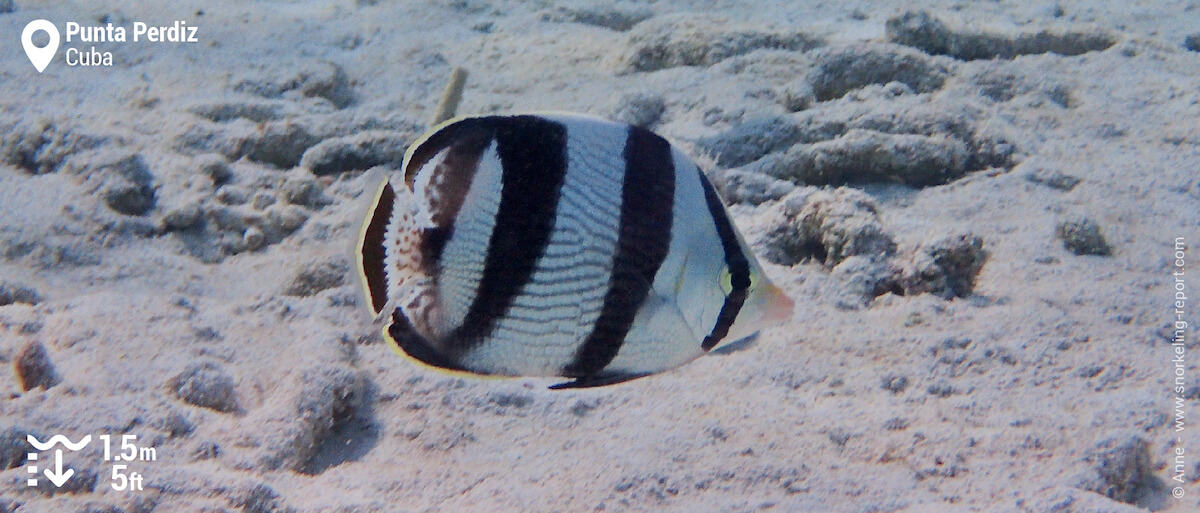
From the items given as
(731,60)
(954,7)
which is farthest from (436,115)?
(954,7)

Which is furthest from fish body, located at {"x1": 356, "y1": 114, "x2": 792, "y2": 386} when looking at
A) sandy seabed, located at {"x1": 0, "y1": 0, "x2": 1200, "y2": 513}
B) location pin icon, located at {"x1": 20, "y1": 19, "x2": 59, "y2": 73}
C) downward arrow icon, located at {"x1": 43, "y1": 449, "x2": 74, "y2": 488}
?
location pin icon, located at {"x1": 20, "y1": 19, "x2": 59, "y2": 73}

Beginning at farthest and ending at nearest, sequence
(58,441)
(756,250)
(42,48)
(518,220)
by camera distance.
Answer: (42,48), (756,250), (58,441), (518,220)

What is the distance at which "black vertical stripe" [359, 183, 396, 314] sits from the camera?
3.97ft

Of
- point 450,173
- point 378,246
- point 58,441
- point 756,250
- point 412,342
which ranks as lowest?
point 756,250

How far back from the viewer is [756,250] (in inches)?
115

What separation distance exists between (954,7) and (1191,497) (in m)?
5.65

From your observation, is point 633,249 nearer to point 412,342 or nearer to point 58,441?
point 412,342

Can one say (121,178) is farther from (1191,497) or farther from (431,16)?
(1191,497)

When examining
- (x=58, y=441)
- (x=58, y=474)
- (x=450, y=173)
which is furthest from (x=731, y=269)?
(x=58, y=441)

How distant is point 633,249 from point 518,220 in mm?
190

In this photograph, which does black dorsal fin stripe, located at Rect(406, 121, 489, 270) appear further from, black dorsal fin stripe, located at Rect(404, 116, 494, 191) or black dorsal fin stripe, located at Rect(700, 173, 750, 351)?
black dorsal fin stripe, located at Rect(700, 173, 750, 351)

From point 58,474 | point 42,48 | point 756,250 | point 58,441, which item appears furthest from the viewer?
point 42,48

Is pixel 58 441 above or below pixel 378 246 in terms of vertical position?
below

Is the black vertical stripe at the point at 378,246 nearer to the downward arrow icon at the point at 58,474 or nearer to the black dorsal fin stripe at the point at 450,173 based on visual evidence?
the black dorsal fin stripe at the point at 450,173
